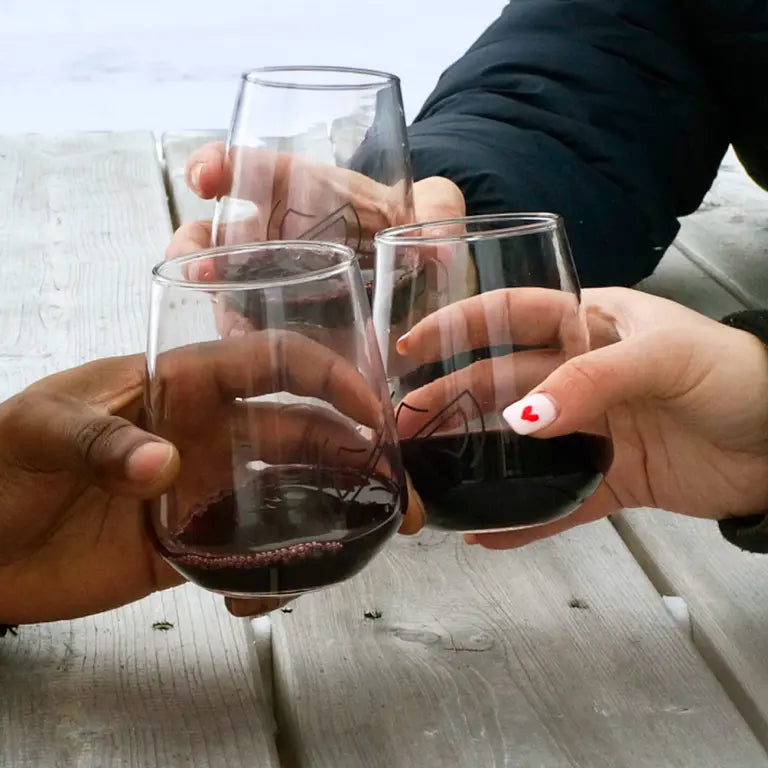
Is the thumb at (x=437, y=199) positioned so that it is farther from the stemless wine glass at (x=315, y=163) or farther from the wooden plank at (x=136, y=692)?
the wooden plank at (x=136, y=692)

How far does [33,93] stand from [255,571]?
3457 mm

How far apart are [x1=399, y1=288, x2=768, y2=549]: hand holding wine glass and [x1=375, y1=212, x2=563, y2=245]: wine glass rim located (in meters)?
0.03

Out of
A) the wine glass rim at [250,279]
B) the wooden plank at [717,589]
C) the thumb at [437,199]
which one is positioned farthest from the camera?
the thumb at [437,199]

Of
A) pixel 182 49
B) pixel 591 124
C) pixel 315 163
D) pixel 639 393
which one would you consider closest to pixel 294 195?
pixel 315 163

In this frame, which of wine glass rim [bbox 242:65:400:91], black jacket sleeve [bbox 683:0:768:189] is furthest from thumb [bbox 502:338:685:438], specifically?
black jacket sleeve [bbox 683:0:768:189]

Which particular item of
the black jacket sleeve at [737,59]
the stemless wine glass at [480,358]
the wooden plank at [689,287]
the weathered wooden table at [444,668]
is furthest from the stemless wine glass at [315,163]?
the black jacket sleeve at [737,59]

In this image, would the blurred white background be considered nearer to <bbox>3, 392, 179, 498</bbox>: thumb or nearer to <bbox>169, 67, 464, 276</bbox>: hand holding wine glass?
<bbox>169, 67, 464, 276</bbox>: hand holding wine glass

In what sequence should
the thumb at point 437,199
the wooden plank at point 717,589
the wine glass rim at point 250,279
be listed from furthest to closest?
1. the thumb at point 437,199
2. the wooden plank at point 717,589
3. the wine glass rim at point 250,279

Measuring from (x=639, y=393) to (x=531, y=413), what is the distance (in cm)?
14

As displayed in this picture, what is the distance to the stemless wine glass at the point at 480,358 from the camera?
65 cm

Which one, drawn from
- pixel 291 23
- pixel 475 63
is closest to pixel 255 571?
pixel 475 63

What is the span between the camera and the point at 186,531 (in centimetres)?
61

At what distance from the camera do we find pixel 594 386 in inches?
27.2

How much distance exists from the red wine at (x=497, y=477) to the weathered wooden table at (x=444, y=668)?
97 mm
